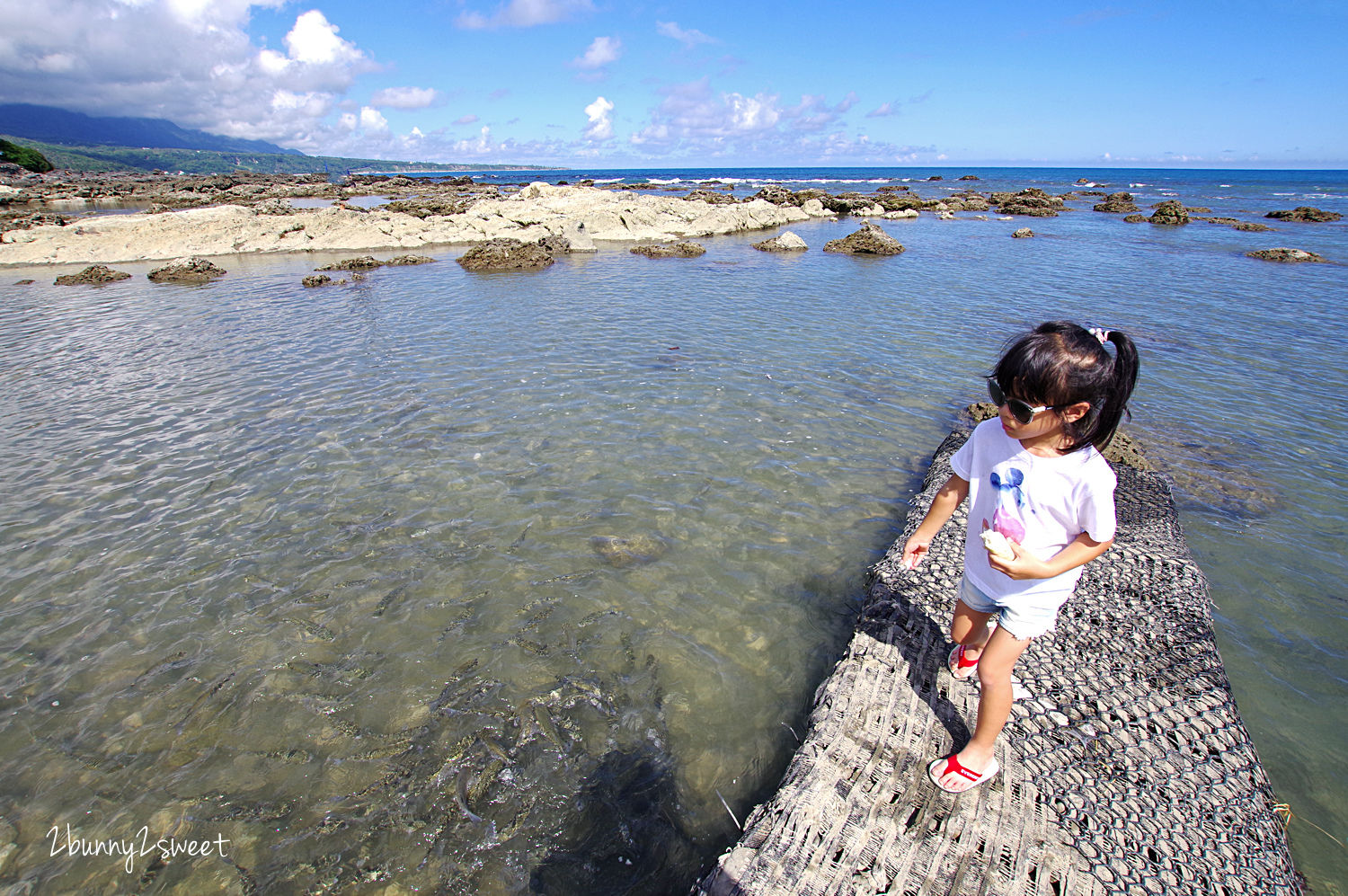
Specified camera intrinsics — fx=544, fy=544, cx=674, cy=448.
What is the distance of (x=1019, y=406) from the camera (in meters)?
2.58

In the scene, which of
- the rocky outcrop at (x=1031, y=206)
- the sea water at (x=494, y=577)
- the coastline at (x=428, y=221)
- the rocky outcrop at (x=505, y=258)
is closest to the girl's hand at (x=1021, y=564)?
the sea water at (x=494, y=577)

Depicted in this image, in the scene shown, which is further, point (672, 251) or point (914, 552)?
point (672, 251)

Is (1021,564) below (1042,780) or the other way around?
the other way around

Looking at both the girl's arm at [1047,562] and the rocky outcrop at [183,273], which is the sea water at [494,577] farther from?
the rocky outcrop at [183,273]

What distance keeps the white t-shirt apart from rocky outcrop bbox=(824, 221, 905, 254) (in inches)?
909

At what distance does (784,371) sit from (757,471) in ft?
Result: 12.7

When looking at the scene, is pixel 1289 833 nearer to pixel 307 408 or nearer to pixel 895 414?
pixel 895 414

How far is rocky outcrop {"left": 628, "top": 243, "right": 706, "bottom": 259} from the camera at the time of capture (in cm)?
2342

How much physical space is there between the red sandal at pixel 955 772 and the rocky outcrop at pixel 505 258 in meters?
20.4

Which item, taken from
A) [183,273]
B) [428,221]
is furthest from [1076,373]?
[428,221]

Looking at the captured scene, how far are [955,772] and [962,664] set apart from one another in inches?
35.1

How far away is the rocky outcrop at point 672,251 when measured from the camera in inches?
922

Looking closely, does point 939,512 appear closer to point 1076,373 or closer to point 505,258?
point 1076,373

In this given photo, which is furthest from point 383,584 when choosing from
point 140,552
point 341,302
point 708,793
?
point 341,302
